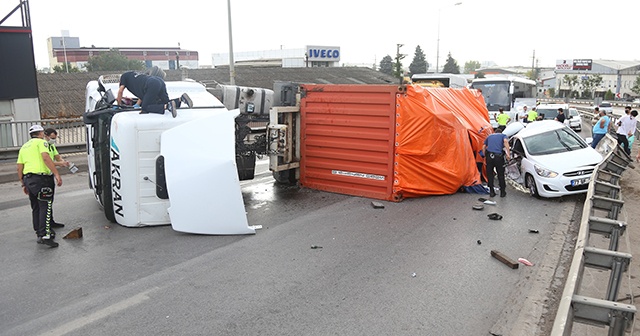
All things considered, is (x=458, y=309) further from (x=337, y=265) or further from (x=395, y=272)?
(x=337, y=265)

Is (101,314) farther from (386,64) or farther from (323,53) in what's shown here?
(386,64)

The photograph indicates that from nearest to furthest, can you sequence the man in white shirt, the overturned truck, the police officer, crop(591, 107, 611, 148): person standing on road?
the police officer
the overturned truck
the man in white shirt
crop(591, 107, 611, 148): person standing on road

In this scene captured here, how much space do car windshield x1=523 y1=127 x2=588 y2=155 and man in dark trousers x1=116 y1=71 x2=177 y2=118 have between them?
7483 mm

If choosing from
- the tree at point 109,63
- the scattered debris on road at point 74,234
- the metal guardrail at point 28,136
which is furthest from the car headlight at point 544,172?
the tree at point 109,63

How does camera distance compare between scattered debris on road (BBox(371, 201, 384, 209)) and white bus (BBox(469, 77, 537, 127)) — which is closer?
scattered debris on road (BBox(371, 201, 384, 209))

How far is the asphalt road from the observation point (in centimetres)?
479

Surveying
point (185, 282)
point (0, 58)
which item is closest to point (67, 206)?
point (185, 282)

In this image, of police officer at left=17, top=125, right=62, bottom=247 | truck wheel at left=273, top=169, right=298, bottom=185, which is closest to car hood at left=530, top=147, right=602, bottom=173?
truck wheel at left=273, top=169, right=298, bottom=185

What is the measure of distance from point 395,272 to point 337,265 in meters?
0.74

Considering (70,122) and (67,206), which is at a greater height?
(70,122)

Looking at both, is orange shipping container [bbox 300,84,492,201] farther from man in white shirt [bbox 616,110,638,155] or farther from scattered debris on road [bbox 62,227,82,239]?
man in white shirt [bbox 616,110,638,155]

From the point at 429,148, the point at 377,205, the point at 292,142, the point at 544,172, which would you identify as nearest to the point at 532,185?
the point at 544,172

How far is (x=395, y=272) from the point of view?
6.10 m

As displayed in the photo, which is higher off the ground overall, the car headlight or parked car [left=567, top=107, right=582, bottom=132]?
the car headlight
